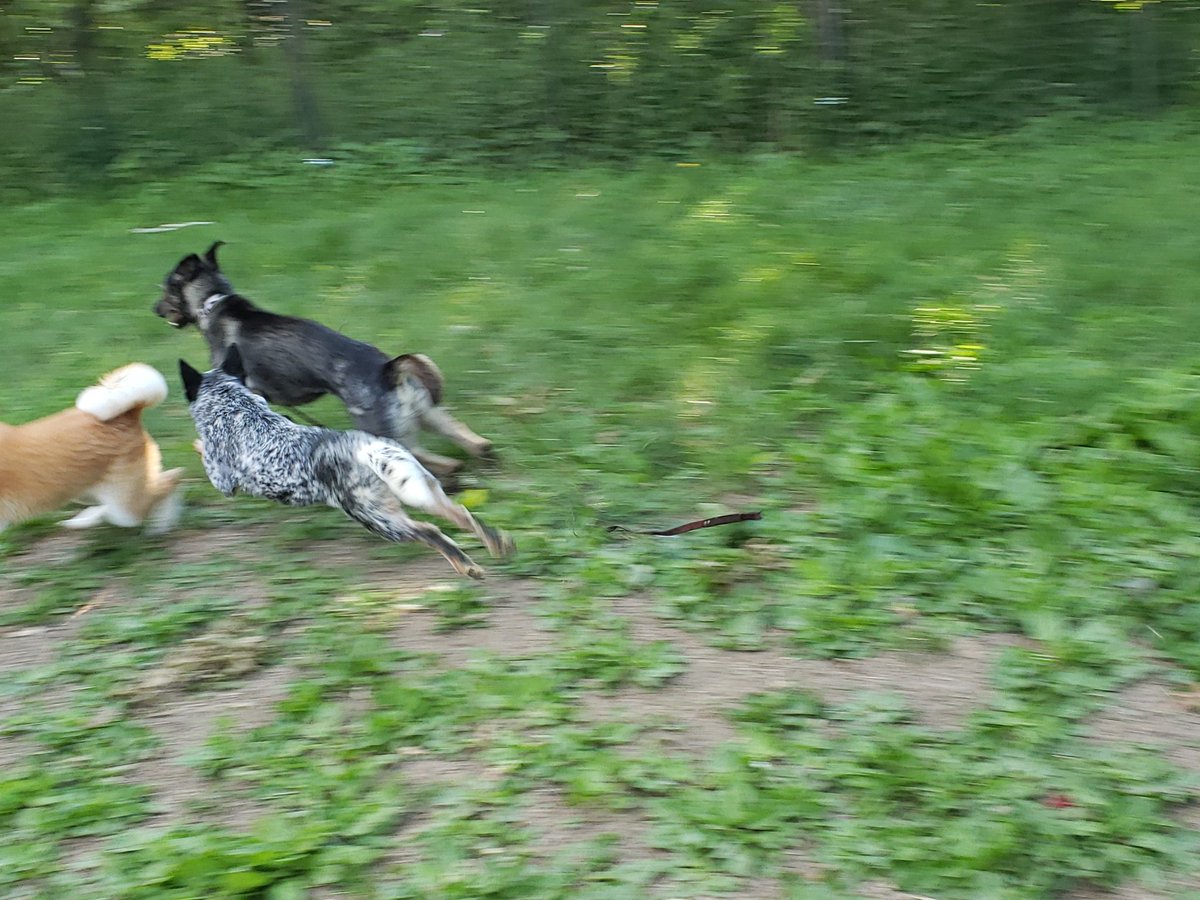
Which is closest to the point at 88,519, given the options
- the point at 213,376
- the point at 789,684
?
the point at 213,376

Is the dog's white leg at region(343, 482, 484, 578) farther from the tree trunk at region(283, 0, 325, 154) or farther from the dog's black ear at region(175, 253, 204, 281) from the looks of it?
the tree trunk at region(283, 0, 325, 154)

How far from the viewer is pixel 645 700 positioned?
3.73 meters

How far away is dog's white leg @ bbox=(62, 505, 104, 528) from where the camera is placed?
509cm

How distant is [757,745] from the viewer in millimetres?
3447

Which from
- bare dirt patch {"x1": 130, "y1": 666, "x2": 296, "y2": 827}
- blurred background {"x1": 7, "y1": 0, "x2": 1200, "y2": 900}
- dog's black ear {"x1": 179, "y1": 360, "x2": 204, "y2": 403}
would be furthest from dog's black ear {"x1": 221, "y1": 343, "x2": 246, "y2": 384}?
bare dirt patch {"x1": 130, "y1": 666, "x2": 296, "y2": 827}

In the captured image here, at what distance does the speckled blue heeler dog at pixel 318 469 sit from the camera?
14.6 ft

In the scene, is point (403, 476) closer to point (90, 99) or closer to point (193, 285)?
point (193, 285)

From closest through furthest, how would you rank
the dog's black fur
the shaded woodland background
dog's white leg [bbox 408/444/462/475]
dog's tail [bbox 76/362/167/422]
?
dog's tail [bbox 76/362/167/422] < the dog's black fur < dog's white leg [bbox 408/444/462/475] < the shaded woodland background

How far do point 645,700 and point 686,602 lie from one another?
60 centimetres

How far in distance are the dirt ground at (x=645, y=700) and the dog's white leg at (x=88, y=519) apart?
750mm

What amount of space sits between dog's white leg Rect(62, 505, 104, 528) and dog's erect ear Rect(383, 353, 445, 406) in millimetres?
1422

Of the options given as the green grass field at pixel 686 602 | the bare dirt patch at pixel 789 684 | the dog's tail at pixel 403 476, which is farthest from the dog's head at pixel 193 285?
the bare dirt patch at pixel 789 684

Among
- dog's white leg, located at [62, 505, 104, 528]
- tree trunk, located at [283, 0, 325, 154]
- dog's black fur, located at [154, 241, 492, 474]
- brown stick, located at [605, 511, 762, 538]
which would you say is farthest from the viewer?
tree trunk, located at [283, 0, 325, 154]

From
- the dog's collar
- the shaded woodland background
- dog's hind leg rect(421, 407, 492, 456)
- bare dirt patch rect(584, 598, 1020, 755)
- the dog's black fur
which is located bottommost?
bare dirt patch rect(584, 598, 1020, 755)
